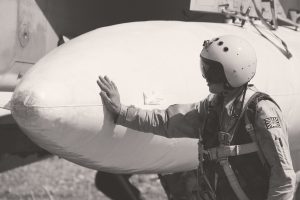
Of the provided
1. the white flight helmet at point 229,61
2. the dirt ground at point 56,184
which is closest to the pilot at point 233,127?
the white flight helmet at point 229,61

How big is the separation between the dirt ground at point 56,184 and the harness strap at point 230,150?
3.99m

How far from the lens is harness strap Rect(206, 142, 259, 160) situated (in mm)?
2554

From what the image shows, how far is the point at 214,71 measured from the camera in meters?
2.63

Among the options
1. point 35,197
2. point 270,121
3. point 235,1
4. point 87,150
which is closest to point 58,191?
point 35,197

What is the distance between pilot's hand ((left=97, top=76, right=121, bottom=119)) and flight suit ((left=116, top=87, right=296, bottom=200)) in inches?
1.4

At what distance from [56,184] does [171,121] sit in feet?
15.0

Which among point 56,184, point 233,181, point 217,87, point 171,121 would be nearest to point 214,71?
point 217,87

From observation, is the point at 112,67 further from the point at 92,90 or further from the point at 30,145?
the point at 30,145

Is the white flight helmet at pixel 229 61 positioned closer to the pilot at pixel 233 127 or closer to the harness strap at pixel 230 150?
the pilot at pixel 233 127

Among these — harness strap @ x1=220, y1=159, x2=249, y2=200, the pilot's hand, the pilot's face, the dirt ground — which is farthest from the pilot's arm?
the dirt ground

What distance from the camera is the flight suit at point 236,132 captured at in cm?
246

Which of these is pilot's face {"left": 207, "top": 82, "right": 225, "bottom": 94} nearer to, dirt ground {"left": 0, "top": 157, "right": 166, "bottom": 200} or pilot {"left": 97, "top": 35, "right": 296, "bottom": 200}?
pilot {"left": 97, "top": 35, "right": 296, "bottom": 200}

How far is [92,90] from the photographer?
106 inches

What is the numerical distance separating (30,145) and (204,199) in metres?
1.94
